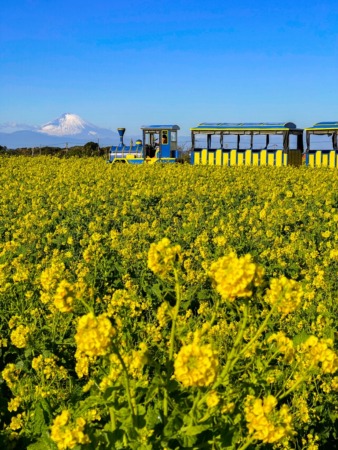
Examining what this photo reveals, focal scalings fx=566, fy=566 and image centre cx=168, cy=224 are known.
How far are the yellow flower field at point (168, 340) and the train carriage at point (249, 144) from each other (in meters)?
16.1

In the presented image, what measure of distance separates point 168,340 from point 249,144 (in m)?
23.8

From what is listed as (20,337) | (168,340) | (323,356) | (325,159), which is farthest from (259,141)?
(323,356)

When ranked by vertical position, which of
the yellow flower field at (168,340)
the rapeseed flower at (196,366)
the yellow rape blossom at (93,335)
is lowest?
the yellow flower field at (168,340)

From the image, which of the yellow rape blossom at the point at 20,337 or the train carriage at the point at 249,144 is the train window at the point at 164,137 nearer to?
the train carriage at the point at 249,144

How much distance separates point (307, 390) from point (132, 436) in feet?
6.75

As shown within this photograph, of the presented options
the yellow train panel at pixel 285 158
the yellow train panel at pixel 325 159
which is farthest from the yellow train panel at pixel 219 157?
the yellow train panel at pixel 325 159

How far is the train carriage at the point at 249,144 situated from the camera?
86.7 feet

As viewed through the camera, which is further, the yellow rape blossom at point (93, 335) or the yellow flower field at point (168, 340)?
the yellow flower field at point (168, 340)

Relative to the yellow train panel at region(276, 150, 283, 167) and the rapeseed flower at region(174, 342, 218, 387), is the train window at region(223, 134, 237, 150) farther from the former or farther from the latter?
the rapeseed flower at region(174, 342, 218, 387)

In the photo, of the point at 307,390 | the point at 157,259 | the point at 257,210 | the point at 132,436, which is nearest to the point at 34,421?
the point at 132,436

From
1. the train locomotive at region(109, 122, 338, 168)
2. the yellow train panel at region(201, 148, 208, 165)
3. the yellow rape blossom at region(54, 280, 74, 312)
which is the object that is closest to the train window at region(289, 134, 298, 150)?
the train locomotive at region(109, 122, 338, 168)

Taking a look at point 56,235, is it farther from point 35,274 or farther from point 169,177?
point 169,177

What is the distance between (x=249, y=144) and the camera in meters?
27.1

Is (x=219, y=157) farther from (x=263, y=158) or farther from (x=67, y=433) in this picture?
(x=67, y=433)
